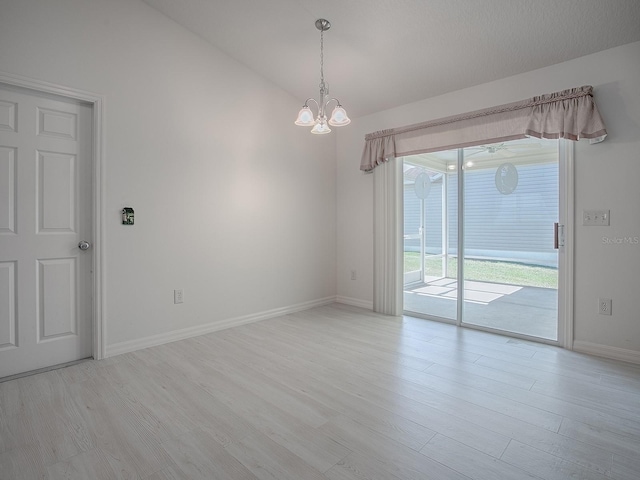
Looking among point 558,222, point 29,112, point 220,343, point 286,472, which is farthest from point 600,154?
point 29,112

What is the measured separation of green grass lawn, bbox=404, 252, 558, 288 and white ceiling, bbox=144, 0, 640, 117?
6.09ft

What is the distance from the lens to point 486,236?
3.57m

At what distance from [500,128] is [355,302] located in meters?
2.69

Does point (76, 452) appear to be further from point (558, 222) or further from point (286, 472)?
point (558, 222)

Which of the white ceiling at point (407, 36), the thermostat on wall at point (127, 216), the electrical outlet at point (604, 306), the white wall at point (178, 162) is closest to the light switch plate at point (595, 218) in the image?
the electrical outlet at point (604, 306)

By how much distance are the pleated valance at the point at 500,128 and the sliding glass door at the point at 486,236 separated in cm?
21

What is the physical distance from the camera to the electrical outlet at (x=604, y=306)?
9.20ft

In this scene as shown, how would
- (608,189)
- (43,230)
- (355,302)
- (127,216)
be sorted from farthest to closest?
(355,302) < (127,216) < (608,189) < (43,230)

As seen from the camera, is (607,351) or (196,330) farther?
(196,330)

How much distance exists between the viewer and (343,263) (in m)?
4.79

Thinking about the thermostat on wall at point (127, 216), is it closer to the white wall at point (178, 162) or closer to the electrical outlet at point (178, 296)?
the white wall at point (178, 162)

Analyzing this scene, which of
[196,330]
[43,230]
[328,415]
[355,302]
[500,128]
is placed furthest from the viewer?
[355,302]

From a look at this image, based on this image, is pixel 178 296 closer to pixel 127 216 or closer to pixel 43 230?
pixel 127 216

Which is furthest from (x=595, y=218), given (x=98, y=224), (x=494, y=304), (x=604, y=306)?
(x=98, y=224)
